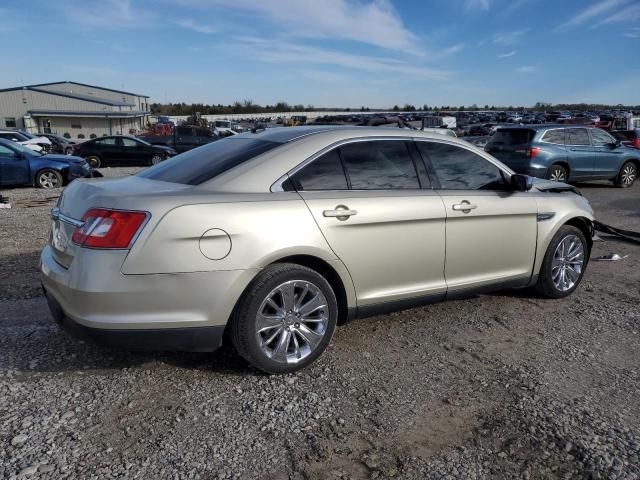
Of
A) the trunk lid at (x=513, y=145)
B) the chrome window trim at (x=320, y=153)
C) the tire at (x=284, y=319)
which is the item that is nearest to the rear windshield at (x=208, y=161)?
the chrome window trim at (x=320, y=153)

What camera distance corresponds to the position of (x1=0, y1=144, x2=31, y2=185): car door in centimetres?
1319

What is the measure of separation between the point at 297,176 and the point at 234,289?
88 cm

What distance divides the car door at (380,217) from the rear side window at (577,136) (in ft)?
34.9

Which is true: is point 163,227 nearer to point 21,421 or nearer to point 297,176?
point 297,176

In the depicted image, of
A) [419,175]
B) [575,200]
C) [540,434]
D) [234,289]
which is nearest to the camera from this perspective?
[540,434]

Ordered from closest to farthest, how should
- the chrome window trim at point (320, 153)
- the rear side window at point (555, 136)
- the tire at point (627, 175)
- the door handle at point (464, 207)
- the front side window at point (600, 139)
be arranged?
the chrome window trim at point (320, 153)
the door handle at point (464, 207)
the rear side window at point (555, 136)
the front side window at point (600, 139)
the tire at point (627, 175)

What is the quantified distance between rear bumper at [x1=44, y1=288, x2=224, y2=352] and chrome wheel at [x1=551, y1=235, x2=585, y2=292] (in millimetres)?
3311

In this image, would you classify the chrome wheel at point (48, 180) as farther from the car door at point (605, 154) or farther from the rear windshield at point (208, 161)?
the car door at point (605, 154)

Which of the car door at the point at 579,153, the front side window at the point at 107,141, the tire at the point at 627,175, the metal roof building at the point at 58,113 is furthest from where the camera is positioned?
the metal roof building at the point at 58,113

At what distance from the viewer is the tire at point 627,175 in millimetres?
14492

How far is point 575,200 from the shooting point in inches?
203

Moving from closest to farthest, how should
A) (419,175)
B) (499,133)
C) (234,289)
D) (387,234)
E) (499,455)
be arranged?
1. (499,455)
2. (234,289)
3. (387,234)
4. (419,175)
5. (499,133)

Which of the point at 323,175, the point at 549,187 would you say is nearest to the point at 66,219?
the point at 323,175

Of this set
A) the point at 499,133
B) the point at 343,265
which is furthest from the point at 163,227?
the point at 499,133
